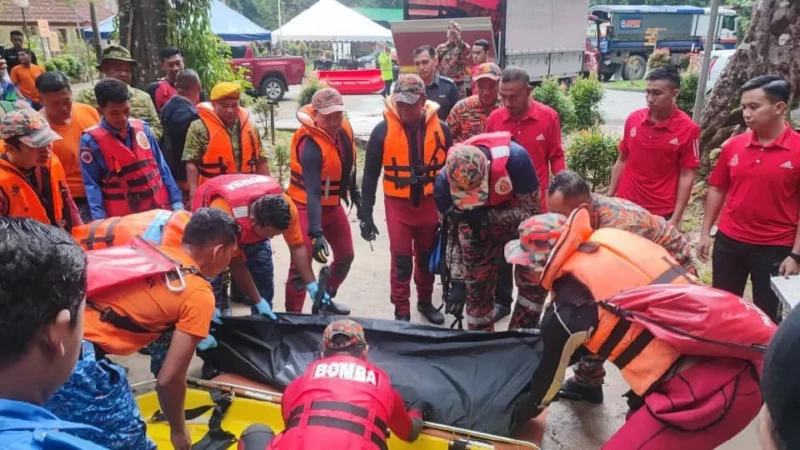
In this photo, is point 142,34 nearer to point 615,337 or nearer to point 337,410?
point 337,410

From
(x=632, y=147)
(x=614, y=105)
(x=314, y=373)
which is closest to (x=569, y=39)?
(x=614, y=105)

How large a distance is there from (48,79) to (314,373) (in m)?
2.70

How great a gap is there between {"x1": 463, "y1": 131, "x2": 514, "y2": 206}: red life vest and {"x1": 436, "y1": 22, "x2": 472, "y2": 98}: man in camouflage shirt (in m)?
3.95

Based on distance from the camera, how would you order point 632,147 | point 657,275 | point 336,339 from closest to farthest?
point 657,275 → point 336,339 → point 632,147

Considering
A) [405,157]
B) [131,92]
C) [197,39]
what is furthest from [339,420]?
[197,39]

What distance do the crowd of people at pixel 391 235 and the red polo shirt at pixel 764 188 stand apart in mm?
10

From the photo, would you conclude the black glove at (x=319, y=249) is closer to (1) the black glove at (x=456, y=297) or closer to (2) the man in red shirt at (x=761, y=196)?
(1) the black glove at (x=456, y=297)

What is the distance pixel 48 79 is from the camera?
3348 mm

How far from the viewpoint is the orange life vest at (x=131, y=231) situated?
254 cm

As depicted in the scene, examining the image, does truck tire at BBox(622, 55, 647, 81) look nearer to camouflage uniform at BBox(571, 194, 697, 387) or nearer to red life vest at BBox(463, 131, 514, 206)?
red life vest at BBox(463, 131, 514, 206)

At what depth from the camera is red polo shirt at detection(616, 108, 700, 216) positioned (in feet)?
11.0

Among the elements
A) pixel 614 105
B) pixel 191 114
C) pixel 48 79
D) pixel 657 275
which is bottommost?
pixel 614 105

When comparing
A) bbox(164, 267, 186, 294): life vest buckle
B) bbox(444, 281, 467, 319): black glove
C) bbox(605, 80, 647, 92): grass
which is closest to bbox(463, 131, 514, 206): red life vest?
bbox(444, 281, 467, 319): black glove

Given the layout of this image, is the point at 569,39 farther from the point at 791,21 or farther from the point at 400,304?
the point at 400,304
